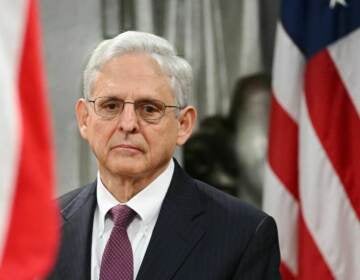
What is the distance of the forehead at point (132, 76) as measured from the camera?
93.0 inches

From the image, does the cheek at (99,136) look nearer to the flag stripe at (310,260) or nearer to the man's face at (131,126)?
the man's face at (131,126)

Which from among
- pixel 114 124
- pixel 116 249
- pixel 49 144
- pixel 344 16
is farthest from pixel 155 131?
pixel 344 16

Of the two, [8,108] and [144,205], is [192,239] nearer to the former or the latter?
[144,205]

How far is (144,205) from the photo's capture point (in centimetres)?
239

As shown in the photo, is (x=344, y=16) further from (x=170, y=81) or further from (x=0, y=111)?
(x=0, y=111)

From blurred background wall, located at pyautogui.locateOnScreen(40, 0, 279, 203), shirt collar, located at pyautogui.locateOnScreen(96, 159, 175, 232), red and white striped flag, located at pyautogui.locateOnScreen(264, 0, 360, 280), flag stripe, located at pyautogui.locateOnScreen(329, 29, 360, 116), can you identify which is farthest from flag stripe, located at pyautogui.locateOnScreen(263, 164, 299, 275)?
shirt collar, located at pyautogui.locateOnScreen(96, 159, 175, 232)

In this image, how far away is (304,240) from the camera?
11.3 ft

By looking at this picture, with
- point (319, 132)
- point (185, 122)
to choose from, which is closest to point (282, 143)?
point (319, 132)

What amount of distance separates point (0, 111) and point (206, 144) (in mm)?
2481

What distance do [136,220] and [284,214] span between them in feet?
4.08

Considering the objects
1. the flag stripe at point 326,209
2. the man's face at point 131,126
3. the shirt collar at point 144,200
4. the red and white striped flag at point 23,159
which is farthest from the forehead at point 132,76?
the flag stripe at point 326,209

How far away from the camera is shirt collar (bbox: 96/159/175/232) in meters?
2.38

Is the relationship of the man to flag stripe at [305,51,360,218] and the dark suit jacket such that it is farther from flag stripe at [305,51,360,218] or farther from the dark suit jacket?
flag stripe at [305,51,360,218]

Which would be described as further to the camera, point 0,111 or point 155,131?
point 155,131
